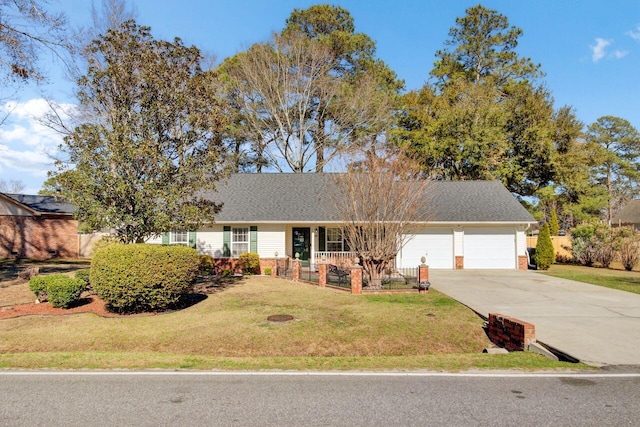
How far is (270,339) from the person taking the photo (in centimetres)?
851

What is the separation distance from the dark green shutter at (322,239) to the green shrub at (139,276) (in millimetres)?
10451

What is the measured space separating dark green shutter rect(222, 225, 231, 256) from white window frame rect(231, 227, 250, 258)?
0.49 ft

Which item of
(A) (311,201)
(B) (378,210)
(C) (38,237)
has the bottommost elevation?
(C) (38,237)

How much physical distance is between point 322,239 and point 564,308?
477 inches

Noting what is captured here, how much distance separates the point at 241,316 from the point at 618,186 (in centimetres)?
5854

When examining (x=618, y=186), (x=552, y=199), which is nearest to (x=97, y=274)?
(x=552, y=199)

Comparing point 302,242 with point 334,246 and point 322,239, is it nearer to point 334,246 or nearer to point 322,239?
point 322,239

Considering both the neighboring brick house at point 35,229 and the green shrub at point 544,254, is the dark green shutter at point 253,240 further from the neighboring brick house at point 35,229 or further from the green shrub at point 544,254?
the green shrub at point 544,254

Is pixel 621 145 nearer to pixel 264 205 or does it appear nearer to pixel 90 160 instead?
pixel 264 205

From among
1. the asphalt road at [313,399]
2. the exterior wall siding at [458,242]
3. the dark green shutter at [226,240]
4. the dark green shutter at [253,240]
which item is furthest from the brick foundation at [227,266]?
the asphalt road at [313,399]

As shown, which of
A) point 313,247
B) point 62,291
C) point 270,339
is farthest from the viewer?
point 313,247

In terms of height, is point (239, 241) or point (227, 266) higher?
point (239, 241)

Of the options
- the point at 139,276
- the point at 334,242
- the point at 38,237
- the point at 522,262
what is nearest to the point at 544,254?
the point at 522,262

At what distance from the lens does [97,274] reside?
10.5m
